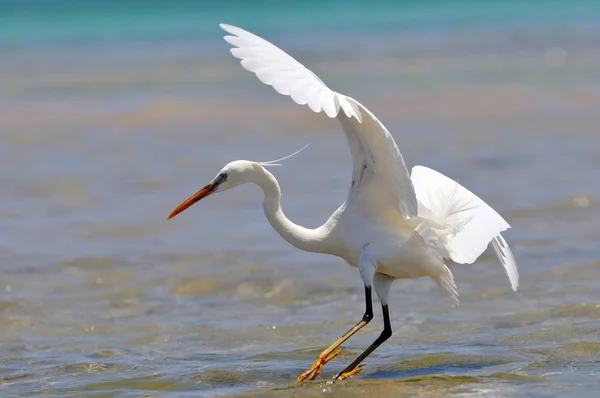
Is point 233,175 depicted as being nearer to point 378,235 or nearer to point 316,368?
point 378,235

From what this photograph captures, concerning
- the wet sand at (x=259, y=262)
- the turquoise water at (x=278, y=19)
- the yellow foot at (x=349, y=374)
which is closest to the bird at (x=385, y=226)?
the yellow foot at (x=349, y=374)

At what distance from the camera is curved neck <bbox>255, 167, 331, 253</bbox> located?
252 inches

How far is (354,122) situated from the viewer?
5.56 m

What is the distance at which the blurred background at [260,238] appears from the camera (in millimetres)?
6266

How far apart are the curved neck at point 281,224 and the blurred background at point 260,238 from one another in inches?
29.1

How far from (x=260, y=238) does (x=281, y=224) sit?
134 inches

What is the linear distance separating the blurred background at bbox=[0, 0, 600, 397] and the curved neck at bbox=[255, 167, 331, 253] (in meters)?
0.74

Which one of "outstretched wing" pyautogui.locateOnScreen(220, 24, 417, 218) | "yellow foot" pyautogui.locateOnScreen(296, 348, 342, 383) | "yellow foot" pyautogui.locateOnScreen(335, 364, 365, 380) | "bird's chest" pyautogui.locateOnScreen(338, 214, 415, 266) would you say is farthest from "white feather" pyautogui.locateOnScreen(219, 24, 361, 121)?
"yellow foot" pyautogui.locateOnScreen(335, 364, 365, 380)

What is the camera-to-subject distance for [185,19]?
169ft

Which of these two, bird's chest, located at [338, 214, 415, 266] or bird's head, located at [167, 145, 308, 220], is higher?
bird's head, located at [167, 145, 308, 220]

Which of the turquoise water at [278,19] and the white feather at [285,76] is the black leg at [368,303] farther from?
the turquoise water at [278,19]

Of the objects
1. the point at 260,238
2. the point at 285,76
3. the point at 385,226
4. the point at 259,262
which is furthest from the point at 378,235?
the point at 260,238

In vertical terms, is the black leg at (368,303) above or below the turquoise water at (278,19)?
below

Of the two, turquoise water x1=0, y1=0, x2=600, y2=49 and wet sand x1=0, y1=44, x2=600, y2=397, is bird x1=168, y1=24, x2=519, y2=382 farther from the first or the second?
turquoise water x1=0, y1=0, x2=600, y2=49
